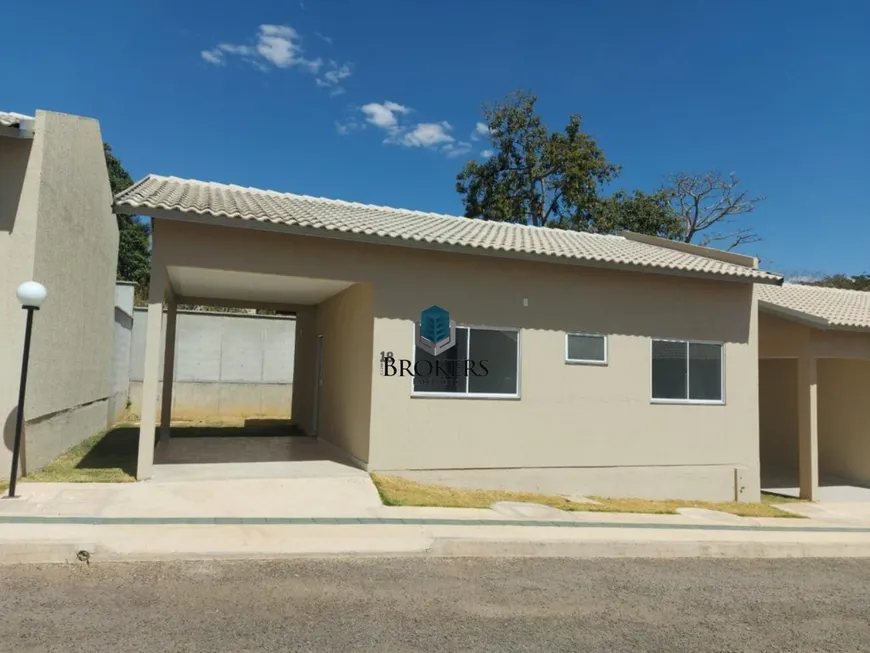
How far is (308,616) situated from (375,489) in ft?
13.4

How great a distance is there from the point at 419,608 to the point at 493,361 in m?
5.77

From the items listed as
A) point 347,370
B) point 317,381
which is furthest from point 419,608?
point 317,381

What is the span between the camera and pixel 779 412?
1744cm

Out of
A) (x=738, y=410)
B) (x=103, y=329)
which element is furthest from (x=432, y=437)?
(x=103, y=329)

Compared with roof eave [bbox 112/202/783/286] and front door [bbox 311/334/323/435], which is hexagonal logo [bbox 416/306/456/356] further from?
front door [bbox 311/334/323/435]

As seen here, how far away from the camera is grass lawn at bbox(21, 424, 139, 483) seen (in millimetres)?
8734

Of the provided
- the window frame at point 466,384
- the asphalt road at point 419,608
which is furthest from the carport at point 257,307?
the asphalt road at point 419,608

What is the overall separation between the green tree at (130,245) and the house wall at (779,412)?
95.1 ft

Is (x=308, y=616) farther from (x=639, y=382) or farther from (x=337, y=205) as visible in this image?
(x=337, y=205)

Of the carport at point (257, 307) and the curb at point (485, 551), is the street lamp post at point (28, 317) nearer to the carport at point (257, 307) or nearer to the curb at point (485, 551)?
the carport at point (257, 307)

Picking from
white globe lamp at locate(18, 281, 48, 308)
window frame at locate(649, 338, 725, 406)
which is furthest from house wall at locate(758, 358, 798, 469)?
white globe lamp at locate(18, 281, 48, 308)

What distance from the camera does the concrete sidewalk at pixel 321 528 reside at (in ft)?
20.2

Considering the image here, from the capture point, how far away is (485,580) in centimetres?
591

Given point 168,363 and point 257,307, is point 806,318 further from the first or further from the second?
point 168,363
